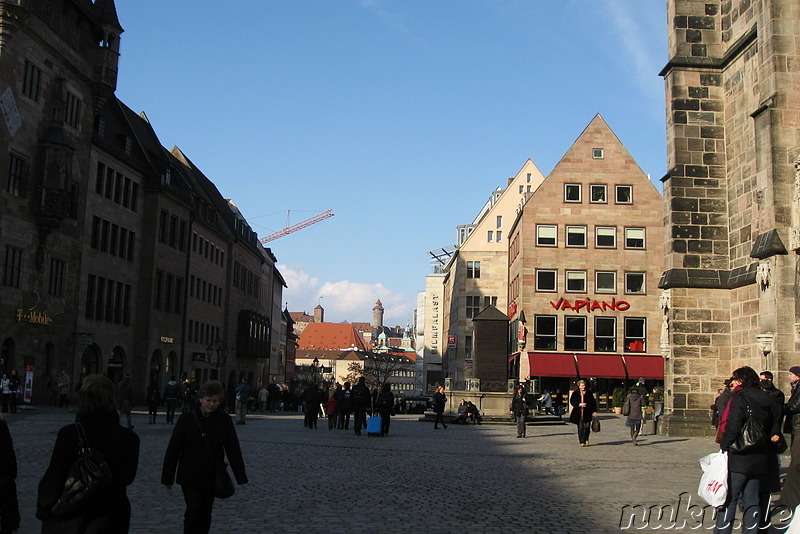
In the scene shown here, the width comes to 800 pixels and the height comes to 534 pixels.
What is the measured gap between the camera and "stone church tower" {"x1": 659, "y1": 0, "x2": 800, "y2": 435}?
2220cm

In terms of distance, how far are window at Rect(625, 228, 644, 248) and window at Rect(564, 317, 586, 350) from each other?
565 cm

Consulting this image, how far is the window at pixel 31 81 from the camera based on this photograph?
36250mm

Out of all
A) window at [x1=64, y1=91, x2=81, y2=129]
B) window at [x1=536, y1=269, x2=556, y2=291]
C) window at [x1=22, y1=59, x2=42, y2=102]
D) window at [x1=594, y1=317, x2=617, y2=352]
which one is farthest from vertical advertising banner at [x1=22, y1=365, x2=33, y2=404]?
window at [x1=594, y1=317, x2=617, y2=352]

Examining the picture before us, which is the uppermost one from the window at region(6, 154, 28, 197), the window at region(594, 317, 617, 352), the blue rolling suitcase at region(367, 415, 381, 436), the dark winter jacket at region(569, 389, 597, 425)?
the window at region(6, 154, 28, 197)

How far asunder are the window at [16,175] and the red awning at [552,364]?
30.0 metres

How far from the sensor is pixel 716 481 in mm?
8312

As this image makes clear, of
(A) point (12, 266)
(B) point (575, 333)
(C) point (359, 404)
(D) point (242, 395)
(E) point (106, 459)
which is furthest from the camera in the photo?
(B) point (575, 333)

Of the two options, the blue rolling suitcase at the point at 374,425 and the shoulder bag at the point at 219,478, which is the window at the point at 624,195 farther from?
the shoulder bag at the point at 219,478

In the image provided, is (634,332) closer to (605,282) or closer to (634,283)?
(634,283)

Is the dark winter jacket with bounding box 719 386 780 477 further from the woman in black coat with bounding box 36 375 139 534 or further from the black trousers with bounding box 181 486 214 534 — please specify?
the woman in black coat with bounding box 36 375 139 534

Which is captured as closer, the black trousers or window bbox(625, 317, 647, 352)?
the black trousers

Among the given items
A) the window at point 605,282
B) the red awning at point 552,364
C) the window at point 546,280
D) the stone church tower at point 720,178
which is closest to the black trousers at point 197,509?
the stone church tower at point 720,178

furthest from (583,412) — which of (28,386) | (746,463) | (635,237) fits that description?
(635,237)

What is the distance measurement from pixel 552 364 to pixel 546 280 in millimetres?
5270
